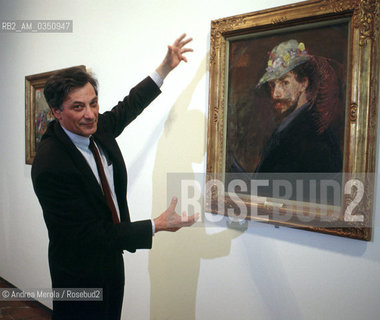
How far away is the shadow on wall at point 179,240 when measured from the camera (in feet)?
6.51

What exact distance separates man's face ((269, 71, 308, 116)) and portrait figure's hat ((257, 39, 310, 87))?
0.03 metres

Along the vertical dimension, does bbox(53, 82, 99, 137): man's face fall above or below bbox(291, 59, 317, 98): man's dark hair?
below

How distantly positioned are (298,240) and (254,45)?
1004mm

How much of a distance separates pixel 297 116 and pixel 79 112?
1071 millimetres

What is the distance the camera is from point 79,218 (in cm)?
158

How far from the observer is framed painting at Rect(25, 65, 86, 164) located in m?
3.17

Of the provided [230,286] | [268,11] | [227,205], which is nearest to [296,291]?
[230,286]

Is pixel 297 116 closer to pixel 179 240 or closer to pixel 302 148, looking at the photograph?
pixel 302 148

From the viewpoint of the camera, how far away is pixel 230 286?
6.14ft

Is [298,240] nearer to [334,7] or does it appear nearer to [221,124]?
[221,124]

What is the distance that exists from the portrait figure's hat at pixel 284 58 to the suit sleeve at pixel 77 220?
Result: 949 millimetres

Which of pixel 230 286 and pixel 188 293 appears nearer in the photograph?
pixel 230 286

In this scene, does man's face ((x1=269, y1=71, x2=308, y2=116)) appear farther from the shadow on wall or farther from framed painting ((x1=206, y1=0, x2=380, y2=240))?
the shadow on wall

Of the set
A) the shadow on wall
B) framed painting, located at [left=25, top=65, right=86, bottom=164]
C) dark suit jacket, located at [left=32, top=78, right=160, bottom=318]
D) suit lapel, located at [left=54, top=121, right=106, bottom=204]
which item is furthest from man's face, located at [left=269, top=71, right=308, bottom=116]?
framed painting, located at [left=25, top=65, right=86, bottom=164]
